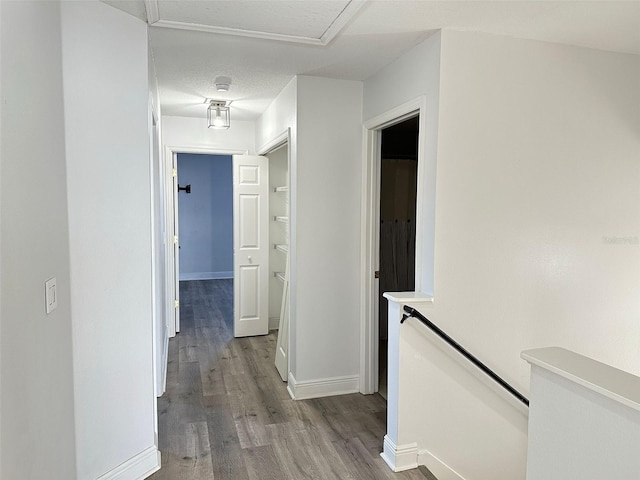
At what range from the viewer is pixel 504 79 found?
2.54 m

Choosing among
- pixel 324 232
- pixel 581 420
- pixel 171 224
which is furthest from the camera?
pixel 171 224

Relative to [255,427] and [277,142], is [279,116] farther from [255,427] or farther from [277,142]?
[255,427]

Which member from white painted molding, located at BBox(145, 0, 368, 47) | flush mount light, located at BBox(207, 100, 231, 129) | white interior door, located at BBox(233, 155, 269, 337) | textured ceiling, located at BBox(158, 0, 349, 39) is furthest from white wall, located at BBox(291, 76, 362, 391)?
white interior door, located at BBox(233, 155, 269, 337)

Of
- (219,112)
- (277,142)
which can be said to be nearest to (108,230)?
(277,142)

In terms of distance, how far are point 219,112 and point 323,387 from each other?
262 cm

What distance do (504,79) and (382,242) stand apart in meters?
2.70

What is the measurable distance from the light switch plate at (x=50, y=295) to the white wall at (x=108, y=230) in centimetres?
28

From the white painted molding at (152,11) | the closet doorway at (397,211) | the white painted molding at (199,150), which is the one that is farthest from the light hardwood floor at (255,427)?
the white painted molding at (152,11)

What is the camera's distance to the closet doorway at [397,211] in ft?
16.5

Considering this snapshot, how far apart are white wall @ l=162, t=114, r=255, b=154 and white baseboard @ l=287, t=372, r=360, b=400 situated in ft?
8.76

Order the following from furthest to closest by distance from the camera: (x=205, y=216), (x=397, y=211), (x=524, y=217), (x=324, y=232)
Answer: (x=205, y=216) < (x=397, y=211) < (x=324, y=232) < (x=524, y=217)

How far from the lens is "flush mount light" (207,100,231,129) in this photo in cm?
407

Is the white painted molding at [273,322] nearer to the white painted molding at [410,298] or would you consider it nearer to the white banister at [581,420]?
the white painted molding at [410,298]

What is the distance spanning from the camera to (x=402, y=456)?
8.21ft
